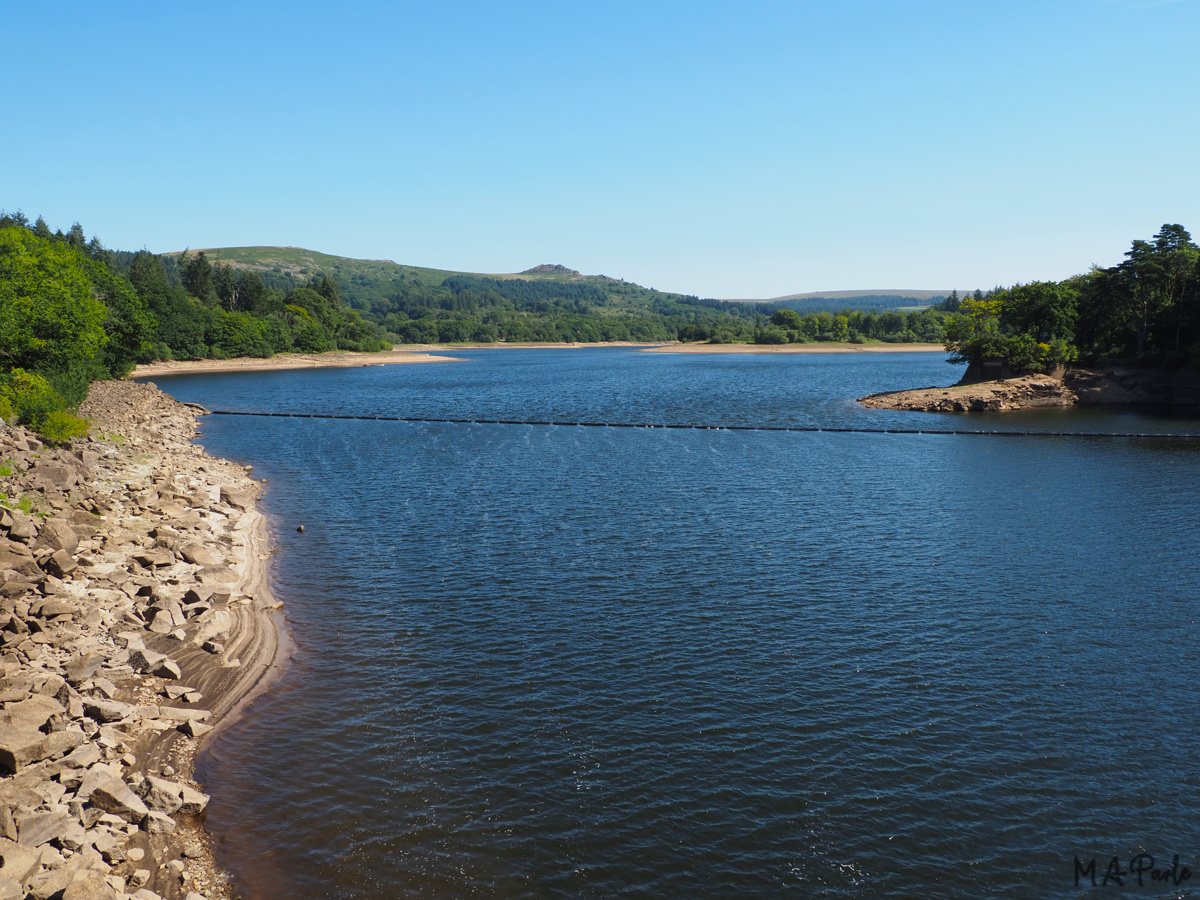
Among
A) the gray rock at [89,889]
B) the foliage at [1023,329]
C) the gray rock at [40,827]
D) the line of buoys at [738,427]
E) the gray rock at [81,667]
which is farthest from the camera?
the foliage at [1023,329]

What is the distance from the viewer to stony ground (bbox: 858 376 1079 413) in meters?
100

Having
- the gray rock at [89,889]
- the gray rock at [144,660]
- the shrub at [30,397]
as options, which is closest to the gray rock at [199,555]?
the gray rock at [144,660]

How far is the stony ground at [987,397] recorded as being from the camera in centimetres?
10019

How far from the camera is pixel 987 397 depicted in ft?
331

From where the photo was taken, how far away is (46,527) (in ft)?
105

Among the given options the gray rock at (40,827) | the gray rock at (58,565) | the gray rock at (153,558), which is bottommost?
the gray rock at (40,827)

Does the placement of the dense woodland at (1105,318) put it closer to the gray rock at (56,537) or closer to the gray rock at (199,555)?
the gray rock at (199,555)

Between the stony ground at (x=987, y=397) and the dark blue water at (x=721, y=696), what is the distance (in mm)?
48171

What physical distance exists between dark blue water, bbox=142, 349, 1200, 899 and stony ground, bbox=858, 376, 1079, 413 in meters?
48.2

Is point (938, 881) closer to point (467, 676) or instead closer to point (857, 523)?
point (467, 676)

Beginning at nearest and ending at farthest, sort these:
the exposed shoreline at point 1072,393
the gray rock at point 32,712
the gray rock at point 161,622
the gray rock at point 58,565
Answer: the gray rock at point 32,712 → the gray rock at point 161,622 → the gray rock at point 58,565 → the exposed shoreline at point 1072,393

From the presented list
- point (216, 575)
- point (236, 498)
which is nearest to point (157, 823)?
point (216, 575)

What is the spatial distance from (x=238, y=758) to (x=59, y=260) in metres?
75.9

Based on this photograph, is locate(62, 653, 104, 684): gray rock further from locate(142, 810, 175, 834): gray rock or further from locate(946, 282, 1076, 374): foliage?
locate(946, 282, 1076, 374): foliage
